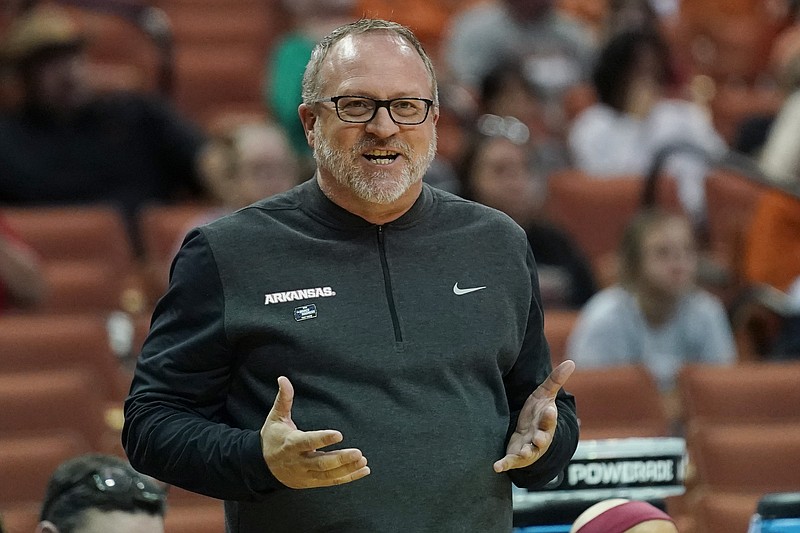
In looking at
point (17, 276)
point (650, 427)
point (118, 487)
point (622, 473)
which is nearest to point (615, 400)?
point (650, 427)

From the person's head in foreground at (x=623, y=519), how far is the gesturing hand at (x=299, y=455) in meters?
0.71

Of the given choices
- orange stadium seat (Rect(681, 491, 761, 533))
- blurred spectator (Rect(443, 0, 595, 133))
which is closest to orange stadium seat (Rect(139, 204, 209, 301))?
blurred spectator (Rect(443, 0, 595, 133))

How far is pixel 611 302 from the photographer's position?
457 cm

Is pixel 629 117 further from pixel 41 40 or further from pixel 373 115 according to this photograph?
pixel 373 115

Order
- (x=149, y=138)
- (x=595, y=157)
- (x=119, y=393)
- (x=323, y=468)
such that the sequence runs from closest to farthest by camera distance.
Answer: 1. (x=323, y=468)
2. (x=119, y=393)
3. (x=149, y=138)
4. (x=595, y=157)

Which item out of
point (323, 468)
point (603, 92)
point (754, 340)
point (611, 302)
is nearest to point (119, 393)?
point (611, 302)

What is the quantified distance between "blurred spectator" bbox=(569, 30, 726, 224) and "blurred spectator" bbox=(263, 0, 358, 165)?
46.2 inches

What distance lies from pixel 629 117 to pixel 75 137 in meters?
2.36

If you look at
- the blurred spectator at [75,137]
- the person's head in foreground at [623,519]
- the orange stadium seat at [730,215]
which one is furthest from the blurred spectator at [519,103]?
the person's head in foreground at [623,519]

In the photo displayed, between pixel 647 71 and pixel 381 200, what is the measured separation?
177 inches

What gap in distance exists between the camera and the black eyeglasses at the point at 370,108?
2160 mm

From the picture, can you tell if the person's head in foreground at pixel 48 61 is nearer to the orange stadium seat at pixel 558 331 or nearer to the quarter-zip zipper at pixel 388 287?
the orange stadium seat at pixel 558 331

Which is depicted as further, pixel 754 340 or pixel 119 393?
pixel 754 340

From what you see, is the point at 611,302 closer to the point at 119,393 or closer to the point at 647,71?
the point at 119,393
